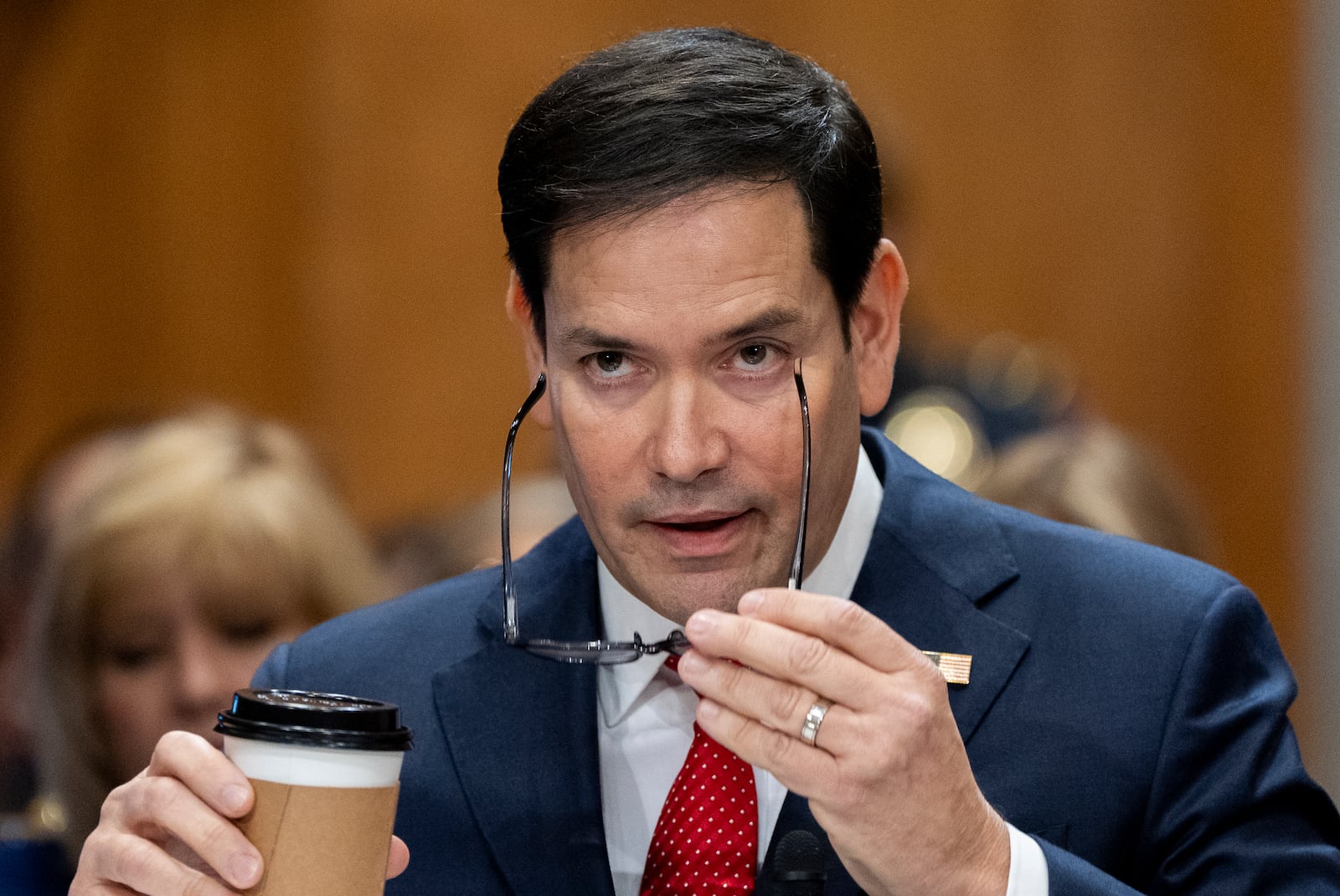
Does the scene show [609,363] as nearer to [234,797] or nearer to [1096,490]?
[234,797]

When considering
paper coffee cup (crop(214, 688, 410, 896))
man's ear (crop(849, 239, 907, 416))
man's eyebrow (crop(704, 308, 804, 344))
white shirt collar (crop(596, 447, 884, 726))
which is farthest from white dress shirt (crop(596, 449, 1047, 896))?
paper coffee cup (crop(214, 688, 410, 896))

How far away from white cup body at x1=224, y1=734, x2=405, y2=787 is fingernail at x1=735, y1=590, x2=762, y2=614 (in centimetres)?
32

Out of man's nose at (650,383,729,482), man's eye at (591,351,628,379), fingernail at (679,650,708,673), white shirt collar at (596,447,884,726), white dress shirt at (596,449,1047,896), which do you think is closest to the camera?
fingernail at (679,650,708,673)

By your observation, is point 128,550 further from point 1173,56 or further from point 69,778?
point 1173,56

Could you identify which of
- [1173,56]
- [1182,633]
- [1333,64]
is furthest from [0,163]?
[1182,633]

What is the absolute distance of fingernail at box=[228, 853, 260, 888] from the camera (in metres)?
1.47

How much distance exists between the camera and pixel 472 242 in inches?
200

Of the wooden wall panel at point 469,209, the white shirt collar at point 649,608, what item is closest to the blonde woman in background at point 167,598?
the white shirt collar at point 649,608

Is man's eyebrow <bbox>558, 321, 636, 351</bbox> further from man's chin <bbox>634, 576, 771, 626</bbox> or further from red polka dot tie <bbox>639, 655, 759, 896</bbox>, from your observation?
red polka dot tie <bbox>639, 655, 759, 896</bbox>

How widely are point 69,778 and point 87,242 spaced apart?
266cm

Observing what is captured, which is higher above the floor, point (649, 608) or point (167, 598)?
point (649, 608)

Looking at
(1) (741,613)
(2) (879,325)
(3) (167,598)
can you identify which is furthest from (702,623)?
(3) (167,598)

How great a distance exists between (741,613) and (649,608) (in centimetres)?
62

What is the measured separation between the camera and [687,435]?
5.82 feet
